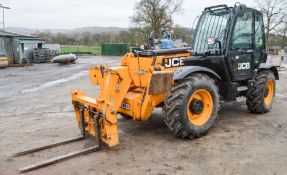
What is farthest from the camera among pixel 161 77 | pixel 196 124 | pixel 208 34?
pixel 208 34

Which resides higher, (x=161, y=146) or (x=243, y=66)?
(x=243, y=66)

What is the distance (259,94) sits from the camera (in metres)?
6.90

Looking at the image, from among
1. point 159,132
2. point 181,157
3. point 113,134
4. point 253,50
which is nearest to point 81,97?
point 113,134

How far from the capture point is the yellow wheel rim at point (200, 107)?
18.3 ft

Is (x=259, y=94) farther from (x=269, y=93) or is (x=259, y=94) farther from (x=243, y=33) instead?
(x=243, y=33)

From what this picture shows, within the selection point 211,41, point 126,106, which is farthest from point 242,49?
point 126,106

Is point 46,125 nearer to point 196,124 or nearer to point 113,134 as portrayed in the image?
point 113,134

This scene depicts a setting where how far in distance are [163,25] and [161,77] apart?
37.1 m

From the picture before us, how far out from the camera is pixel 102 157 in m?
4.82

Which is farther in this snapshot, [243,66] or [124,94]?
[243,66]

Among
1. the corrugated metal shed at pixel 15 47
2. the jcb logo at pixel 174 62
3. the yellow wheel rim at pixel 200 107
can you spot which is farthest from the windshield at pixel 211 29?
the corrugated metal shed at pixel 15 47

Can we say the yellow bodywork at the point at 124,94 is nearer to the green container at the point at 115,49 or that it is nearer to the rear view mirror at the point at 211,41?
the rear view mirror at the point at 211,41

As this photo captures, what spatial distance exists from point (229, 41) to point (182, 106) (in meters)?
1.98

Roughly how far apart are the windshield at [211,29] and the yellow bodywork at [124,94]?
130cm
